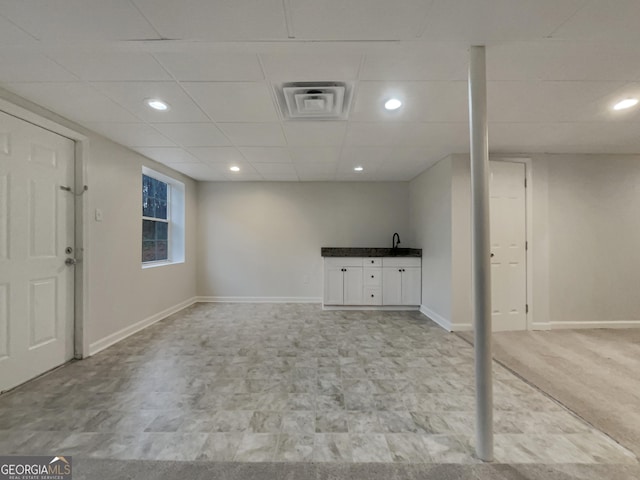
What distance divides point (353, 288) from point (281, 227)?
1.83 meters

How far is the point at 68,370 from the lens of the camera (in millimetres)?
2375

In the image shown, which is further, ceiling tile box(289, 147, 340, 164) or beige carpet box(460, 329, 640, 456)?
ceiling tile box(289, 147, 340, 164)

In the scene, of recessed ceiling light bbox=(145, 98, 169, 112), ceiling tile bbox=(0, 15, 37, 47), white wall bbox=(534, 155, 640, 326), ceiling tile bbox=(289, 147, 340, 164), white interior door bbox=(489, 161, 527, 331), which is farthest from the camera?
white wall bbox=(534, 155, 640, 326)

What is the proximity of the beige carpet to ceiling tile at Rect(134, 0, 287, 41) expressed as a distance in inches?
121

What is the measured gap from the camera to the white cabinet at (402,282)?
14.9 feet

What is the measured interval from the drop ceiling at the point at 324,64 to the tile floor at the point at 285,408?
2296mm

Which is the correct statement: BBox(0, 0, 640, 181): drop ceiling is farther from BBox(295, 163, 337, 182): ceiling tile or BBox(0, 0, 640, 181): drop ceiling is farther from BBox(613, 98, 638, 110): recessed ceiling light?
BBox(295, 163, 337, 182): ceiling tile

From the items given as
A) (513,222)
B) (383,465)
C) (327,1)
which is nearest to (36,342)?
(383,465)

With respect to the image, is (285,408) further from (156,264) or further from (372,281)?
(156,264)

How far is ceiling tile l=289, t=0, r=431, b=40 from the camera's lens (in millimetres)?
1252

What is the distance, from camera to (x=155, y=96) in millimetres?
2086

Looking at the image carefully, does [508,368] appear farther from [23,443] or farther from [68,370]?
[68,370]

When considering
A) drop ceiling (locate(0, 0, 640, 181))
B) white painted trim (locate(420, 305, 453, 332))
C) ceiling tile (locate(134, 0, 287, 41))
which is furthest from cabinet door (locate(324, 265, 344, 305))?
ceiling tile (locate(134, 0, 287, 41))

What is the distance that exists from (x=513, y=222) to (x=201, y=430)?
4.06 metres
